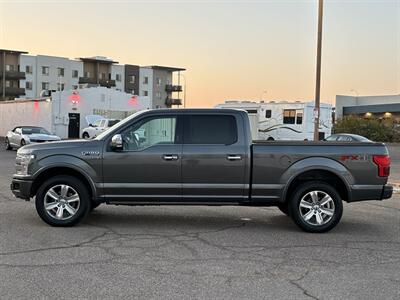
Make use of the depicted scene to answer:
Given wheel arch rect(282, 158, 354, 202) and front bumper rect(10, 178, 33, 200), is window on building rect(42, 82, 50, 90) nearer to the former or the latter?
front bumper rect(10, 178, 33, 200)

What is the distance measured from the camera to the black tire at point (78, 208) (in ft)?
27.3

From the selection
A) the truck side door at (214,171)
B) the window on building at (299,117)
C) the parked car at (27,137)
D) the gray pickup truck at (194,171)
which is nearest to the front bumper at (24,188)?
the gray pickup truck at (194,171)

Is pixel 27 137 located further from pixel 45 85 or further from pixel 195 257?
pixel 45 85

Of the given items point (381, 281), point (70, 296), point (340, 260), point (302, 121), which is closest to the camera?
point (70, 296)

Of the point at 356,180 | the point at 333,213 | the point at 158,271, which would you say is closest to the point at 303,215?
the point at 333,213

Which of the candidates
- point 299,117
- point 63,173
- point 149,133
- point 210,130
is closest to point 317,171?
point 210,130

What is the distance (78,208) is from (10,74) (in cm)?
9351

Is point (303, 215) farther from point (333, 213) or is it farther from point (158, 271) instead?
point (158, 271)

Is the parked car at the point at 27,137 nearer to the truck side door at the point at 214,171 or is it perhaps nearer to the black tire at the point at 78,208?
the black tire at the point at 78,208

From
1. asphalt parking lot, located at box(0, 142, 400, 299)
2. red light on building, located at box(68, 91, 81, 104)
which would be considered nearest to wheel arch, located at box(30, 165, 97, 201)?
asphalt parking lot, located at box(0, 142, 400, 299)

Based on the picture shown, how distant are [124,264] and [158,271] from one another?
0.50 m

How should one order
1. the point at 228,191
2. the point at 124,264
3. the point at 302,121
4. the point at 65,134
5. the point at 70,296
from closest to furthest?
the point at 70,296
the point at 124,264
the point at 228,191
the point at 302,121
the point at 65,134

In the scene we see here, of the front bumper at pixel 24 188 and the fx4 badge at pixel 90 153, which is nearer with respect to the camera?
the fx4 badge at pixel 90 153

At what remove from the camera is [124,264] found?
20.5ft
